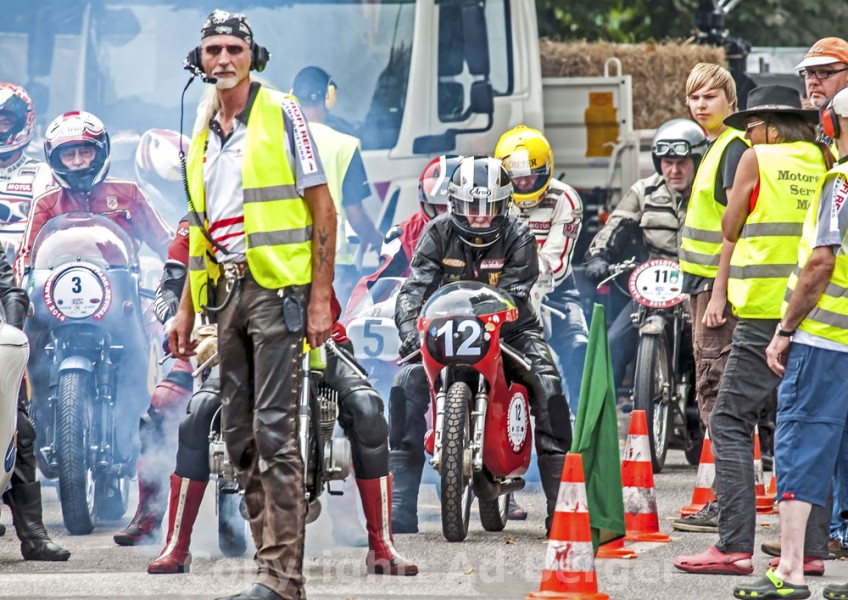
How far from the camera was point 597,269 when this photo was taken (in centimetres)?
1253

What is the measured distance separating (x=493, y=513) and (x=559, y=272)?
8.01 ft

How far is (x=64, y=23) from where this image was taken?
14992mm

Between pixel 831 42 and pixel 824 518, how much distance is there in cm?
237

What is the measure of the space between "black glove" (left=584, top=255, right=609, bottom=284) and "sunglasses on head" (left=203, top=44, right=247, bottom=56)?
550 centimetres

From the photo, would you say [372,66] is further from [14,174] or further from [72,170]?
[72,170]

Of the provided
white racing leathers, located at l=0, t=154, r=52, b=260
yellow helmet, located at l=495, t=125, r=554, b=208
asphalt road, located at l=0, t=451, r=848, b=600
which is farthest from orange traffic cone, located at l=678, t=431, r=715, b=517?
white racing leathers, located at l=0, t=154, r=52, b=260

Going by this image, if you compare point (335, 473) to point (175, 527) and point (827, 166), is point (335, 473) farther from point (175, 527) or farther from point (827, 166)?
point (827, 166)

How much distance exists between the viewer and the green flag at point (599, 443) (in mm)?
8617

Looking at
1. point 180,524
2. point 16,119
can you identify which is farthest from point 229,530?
point 16,119

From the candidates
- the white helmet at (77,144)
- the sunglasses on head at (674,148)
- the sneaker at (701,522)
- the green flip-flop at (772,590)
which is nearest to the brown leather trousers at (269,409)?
the green flip-flop at (772,590)

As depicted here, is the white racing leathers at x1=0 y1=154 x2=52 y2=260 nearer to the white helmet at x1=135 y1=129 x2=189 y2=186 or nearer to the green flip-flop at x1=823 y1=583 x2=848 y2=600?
the white helmet at x1=135 y1=129 x2=189 y2=186

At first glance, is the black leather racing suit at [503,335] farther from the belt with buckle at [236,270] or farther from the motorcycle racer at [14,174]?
the motorcycle racer at [14,174]

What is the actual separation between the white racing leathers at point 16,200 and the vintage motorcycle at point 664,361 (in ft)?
11.2

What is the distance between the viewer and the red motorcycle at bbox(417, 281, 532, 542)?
9070 millimetres
